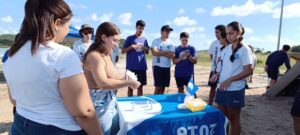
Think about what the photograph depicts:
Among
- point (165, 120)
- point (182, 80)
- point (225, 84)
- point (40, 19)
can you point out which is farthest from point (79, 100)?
point (182, 80)

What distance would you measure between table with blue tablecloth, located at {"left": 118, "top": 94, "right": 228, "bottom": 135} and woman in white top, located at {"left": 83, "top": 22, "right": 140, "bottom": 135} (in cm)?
15

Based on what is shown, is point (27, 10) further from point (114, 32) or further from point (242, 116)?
point (242, 116)

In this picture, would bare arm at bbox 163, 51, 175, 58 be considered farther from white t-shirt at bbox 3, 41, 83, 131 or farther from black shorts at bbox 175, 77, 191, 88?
white t-shirt at bbox 3, 41, 83, 131

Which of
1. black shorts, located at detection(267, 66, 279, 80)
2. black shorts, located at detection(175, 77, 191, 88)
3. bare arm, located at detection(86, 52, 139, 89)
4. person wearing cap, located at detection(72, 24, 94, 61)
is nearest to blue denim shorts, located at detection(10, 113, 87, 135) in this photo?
bare arm, located at detection(86, 52, 139, 89)

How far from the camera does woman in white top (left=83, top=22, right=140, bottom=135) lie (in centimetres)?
244

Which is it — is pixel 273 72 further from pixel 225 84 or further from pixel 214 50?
pixel 225 84

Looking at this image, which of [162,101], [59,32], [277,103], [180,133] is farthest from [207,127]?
[277,103]

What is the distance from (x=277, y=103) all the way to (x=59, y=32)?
Result: 6759mm

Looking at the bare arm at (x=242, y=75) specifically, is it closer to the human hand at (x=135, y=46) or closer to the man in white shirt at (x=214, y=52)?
the man in white shirt at (x=214, y=52)

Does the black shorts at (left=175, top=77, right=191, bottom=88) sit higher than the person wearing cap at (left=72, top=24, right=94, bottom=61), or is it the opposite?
the person wearing cap at (left=72, top=24, right=94, bottom=61)

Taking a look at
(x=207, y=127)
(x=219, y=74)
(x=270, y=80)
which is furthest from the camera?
(x=270, y=80)

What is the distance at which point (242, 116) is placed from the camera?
6.04m

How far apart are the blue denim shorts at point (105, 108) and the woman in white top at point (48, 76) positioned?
0.82 metres

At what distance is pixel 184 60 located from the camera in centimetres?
616
